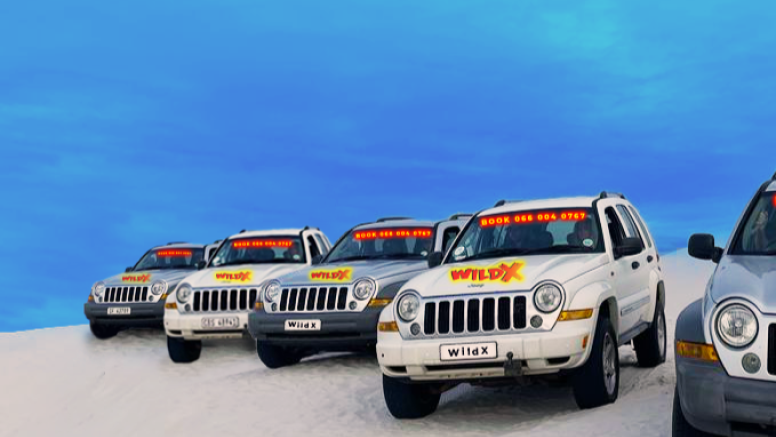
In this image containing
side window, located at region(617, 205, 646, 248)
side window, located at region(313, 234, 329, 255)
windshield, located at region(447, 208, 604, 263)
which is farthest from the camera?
side window, located at region(313, 234, 329, 255)

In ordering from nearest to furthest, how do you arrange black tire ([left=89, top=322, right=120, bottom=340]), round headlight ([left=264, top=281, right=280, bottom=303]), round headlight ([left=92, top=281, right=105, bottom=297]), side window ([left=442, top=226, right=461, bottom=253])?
round headlight ([left=264, top=281, right=280, bottom=303]) → side window ([left=442, top=226, right=461, bottom=253]) → round headlight ([left=92, top=281, right=105, bottom=297]) → black tire ([left=89, top=322, right=120, bottom=340])

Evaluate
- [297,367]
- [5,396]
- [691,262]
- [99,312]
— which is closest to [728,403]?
[297,367]

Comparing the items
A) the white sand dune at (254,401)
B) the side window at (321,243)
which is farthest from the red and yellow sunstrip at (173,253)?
the side window at (321,243)

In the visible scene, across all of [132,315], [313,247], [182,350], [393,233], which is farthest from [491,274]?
[132,315]

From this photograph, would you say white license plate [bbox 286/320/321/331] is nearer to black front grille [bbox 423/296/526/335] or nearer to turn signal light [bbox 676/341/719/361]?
black front grille [bbox 423/296/526/335]

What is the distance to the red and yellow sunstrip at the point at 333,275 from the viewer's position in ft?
37.7

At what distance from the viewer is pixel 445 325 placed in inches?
305

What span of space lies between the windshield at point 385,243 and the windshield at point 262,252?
64.3 inches

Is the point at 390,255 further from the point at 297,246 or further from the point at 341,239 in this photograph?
the point at 297,246

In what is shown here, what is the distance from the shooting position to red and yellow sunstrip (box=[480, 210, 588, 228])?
925 cm

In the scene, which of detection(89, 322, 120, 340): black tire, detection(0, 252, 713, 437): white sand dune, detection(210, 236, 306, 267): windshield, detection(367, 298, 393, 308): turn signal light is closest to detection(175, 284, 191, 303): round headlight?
detection(0, 252, 713, 437): white sand dune

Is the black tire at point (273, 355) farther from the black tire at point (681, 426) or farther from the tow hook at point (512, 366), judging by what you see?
the black tire at point (681, 426)

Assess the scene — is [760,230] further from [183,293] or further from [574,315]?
[183,293]

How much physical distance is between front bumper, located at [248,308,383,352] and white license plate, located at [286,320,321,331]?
0.04m
